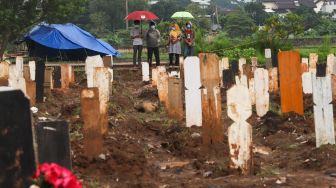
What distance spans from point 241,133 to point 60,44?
2021 cm

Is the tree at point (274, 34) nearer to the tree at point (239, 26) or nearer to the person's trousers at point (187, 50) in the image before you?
the person's trousers at point (187, 50)

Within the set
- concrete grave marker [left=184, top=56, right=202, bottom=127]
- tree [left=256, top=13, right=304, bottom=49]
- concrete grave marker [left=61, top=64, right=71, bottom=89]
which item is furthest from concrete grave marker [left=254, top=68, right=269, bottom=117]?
tree [left=256, top=13, right=304, bottom=49]

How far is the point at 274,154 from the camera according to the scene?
295 inches

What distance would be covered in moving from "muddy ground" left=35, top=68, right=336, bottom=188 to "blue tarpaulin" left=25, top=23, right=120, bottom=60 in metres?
15.5

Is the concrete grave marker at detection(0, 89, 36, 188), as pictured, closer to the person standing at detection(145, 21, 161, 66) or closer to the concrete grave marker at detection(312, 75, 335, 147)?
the concrete grave marker at detection(312, 75, 335, 147)

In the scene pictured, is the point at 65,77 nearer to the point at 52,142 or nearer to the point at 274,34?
the point at 52,142

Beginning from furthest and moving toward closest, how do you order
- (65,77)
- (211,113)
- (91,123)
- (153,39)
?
(153,39)
(65,77)
(211,113)
(91,123)

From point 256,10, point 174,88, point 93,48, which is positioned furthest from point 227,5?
point 174,88

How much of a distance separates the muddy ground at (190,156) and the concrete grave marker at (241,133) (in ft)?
0.36

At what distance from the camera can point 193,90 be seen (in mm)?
8438

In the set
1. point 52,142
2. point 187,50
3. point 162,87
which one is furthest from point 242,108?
point 187,50

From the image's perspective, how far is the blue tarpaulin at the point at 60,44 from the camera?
2553 centimetres

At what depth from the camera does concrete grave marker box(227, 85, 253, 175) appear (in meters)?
5.98

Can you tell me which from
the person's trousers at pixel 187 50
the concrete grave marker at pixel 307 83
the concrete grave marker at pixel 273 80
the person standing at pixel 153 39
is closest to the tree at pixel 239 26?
the person standing at pixel 153 39
